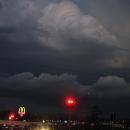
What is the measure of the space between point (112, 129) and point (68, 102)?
12490cm

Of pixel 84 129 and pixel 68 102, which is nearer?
pixel 68 102

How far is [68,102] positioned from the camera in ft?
255

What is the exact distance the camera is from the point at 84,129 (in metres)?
194

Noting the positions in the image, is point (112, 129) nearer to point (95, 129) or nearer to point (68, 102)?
point (95, 129)

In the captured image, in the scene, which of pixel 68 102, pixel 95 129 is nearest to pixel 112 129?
pixel 95 129

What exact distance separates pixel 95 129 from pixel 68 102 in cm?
11554

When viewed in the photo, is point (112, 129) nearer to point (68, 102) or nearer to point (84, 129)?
point (84, 129)

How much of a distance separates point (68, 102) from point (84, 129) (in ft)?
390

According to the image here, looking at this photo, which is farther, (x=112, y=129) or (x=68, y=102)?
(x=112, y=129)

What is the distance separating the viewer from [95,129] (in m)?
190

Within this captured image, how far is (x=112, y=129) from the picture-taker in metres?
198

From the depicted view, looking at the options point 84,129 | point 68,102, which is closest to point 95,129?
point 84,129

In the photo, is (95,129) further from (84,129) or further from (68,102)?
(68,102)
